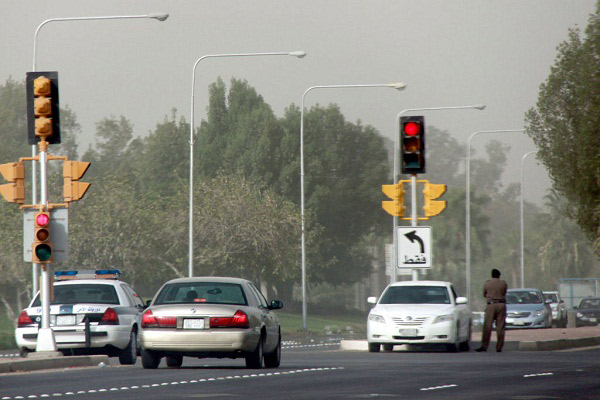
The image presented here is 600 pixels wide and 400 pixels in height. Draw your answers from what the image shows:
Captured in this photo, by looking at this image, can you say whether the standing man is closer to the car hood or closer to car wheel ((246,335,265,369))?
the car hood

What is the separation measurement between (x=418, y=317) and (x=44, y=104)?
32.4 ft

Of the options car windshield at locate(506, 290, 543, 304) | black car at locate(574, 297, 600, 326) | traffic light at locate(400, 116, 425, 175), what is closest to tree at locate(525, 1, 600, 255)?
car windshield at locate(506, 290, 543, 304)

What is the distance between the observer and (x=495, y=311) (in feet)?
106

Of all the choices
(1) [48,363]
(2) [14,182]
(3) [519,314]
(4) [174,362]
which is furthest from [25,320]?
(3) [519,314]

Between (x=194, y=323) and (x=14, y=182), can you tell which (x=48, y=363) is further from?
(x=14, y=182)

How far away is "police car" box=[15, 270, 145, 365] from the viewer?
86.4ft

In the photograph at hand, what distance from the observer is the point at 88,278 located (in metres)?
27.3

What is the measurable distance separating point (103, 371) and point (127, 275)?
2172 inches

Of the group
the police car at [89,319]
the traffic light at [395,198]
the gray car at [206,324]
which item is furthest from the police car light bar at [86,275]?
the traffic light at [395,198]

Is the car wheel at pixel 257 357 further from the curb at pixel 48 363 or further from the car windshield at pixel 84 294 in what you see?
the car windshield at pixel 84 294

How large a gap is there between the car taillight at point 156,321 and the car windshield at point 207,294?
42 centimetres

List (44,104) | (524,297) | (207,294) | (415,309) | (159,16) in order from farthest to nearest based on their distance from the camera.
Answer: (524,297) < (159,16) < (415,309) < (44,104) < (207,294)

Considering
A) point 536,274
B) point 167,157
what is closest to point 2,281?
point 167,157

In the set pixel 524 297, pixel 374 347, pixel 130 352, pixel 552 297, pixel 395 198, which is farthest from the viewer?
pixel 552 297
